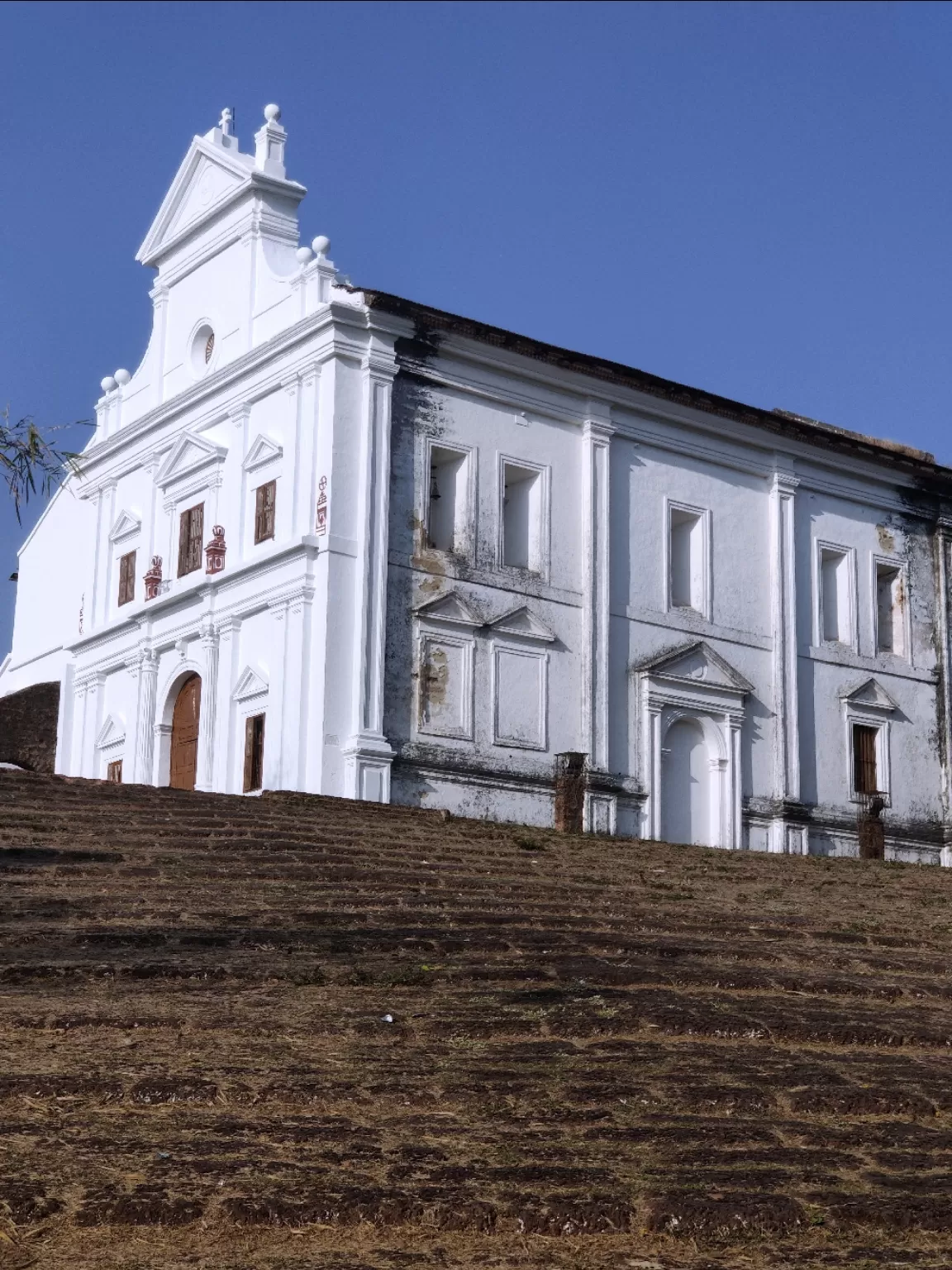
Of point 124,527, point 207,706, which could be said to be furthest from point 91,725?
point 207,706

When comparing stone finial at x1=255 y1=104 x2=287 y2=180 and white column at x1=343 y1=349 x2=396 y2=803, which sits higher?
stone finial at x1=255 y1=104 x2=287 y2=180

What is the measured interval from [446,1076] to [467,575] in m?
18.8

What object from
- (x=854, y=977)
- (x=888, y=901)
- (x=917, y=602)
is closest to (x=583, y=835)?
(x=888, y=901)

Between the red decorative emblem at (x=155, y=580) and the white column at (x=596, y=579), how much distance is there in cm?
671

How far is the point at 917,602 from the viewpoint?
31.7m

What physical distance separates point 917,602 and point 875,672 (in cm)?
182

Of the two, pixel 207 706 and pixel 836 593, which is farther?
pixel 836 593

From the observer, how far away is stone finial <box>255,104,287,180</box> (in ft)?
92.2

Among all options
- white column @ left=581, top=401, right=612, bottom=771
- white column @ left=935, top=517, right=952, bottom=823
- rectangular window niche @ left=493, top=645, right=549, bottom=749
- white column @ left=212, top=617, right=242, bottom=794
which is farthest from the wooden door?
white column @ left=935, top=517, right=952, bottom=823

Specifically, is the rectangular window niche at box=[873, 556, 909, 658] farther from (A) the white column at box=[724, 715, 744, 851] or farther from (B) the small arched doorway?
(B) the small arched doorway

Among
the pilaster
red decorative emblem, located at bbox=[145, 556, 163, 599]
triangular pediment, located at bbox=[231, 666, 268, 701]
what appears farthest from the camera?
red decorative emblem, located at bbox=[145, 556, 163, 599]

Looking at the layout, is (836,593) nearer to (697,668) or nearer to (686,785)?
(697,668)

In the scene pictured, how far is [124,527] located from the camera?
100 ft

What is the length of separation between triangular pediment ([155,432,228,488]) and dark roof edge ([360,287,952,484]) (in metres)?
3.85
